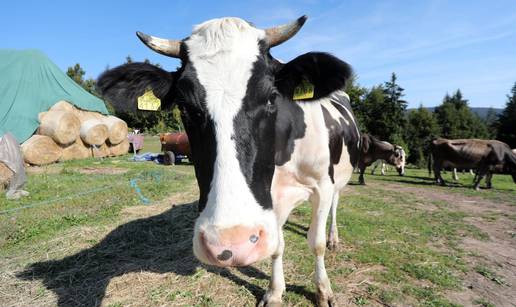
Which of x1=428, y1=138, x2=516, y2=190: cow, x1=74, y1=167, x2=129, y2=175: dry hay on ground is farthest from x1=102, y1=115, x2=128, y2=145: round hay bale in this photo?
x1=428, y1=138, x2=516, y2=190: cow

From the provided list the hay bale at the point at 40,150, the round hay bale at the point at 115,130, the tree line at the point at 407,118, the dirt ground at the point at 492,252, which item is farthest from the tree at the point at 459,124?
the hay bale at the point at 40,150

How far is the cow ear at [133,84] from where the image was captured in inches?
99.7

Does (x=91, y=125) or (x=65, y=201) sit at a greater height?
(x=91, y=125)

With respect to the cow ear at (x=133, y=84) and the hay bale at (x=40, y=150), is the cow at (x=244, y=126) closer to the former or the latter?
the cow ear at (x=133, y=84)

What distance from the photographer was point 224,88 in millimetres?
1967

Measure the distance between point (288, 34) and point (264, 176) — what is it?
1189 millimetres

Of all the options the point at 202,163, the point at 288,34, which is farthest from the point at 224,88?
the point at 288,34

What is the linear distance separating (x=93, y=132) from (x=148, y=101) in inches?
576

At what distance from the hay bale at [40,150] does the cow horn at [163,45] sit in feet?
41.4

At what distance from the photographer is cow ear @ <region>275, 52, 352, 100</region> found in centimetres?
234

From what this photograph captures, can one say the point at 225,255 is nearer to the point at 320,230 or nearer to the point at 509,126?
the point at 320,230

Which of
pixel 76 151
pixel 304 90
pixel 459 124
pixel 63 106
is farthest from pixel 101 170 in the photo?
pixel 459 124

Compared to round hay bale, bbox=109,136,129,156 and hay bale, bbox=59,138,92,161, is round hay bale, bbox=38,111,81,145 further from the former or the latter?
round hay bale, bbox=109,136,129,156

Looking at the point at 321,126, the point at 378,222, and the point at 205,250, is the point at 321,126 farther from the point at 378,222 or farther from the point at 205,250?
the point at 378,222
